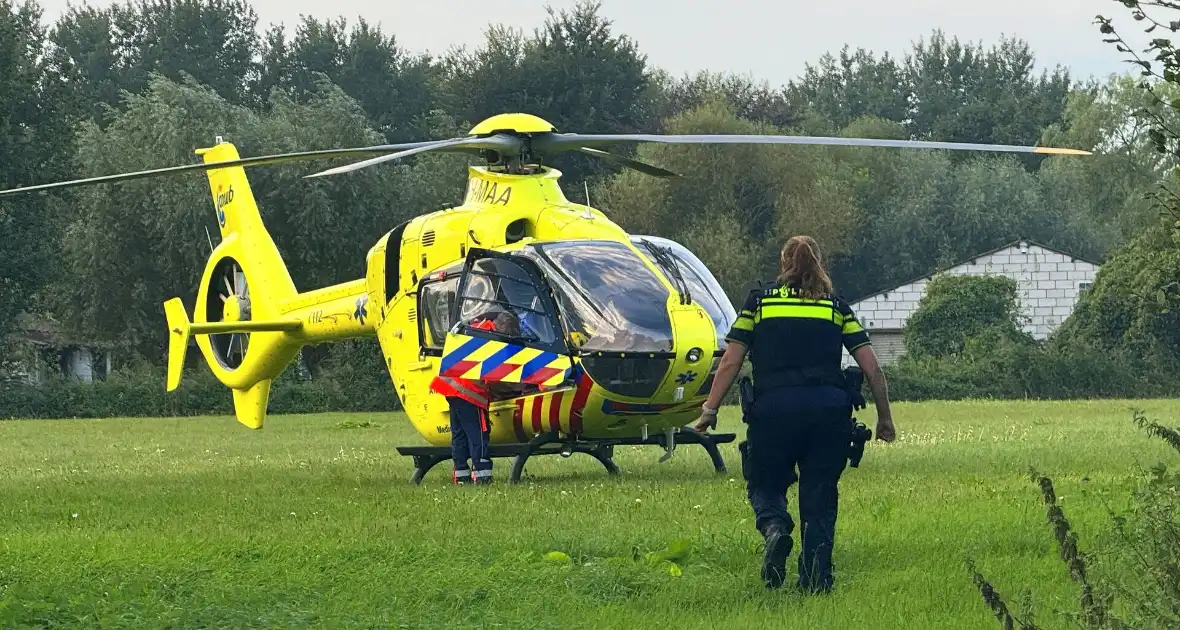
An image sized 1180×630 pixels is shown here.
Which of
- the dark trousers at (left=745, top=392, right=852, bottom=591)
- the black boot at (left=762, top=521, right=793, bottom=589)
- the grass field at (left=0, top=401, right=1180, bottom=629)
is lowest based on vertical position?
the grass field at (left=0, top=401, right=1180, bottom=629)

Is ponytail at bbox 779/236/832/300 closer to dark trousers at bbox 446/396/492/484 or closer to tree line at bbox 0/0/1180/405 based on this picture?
dark trousers at bbox 446/396/492/484

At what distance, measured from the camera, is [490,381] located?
15.0 metres

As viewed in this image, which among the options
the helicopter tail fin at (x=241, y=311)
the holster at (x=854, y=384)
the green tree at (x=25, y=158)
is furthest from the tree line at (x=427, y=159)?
the holster at (x=854, y=384)

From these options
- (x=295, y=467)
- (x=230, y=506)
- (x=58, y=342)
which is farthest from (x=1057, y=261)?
(x=230, y=506)

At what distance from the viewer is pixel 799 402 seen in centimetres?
852

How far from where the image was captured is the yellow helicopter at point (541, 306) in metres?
14.6

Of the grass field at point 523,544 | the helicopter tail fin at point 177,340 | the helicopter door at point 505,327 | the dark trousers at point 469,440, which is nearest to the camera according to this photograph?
the grass field at point 523,544

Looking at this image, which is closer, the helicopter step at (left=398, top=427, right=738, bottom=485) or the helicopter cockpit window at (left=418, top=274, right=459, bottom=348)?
the helicopter step at (left=398, top=427, right=738, bottom=485)

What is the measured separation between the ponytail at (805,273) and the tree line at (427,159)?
36896 millimetres

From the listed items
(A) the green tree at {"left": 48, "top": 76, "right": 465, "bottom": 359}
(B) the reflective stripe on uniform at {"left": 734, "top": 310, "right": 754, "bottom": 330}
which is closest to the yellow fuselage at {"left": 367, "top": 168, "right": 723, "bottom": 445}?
(B) the reflective stripe on uniform at {"left": 734, "top": 310, "right": 754, "bottom": 330}

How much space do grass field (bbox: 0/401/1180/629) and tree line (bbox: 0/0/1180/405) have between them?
94.9 feet

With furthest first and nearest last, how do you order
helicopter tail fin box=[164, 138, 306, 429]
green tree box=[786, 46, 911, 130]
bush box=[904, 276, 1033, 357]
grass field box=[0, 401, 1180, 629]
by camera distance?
green tree box=[786, 46, 911, 130]
bush box=[904, 276, 1033, 357]
helicopter tail fin box=[164, 138, 306, 429]
grass field box=[0, 401, 1180, 629]

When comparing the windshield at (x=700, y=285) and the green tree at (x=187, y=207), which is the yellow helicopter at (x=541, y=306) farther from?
the green tree at (x=187, y=207)

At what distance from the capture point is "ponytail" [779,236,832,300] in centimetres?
873
